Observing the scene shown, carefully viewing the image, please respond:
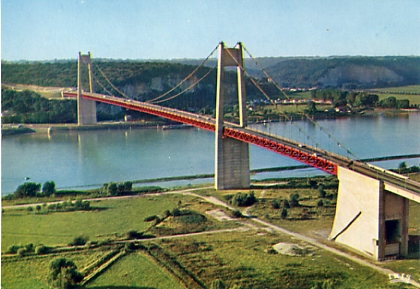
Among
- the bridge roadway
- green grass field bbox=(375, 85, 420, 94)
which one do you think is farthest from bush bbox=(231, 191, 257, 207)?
green grass field bbox=(375, 85, 420, 94)

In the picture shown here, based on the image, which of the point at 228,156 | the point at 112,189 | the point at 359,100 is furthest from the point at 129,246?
the point at 359,100

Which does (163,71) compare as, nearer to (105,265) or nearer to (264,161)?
(264,161)

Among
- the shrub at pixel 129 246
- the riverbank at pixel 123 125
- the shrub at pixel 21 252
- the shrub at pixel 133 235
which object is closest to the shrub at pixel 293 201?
the shrub at pixel 133 235

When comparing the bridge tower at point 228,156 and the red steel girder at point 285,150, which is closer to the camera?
the red steel girder at point 285,150

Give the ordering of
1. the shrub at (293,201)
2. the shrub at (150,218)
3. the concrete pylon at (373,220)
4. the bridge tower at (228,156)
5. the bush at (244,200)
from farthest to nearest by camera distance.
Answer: the bridge tower at (228,156), the bush at (244,200), the shrub at (293,201), the shrub at (150,218), the concrete pylon at (373,220)

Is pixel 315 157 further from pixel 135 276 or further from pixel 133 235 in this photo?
pixel 135 276

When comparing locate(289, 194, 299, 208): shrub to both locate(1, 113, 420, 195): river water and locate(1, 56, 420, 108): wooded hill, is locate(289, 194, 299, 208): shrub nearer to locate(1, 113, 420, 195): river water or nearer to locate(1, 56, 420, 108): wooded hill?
locate(1, 113, 420, 195): river water

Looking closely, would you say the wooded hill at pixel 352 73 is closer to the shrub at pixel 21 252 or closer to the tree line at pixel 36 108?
the tree line at pixel 36 108
